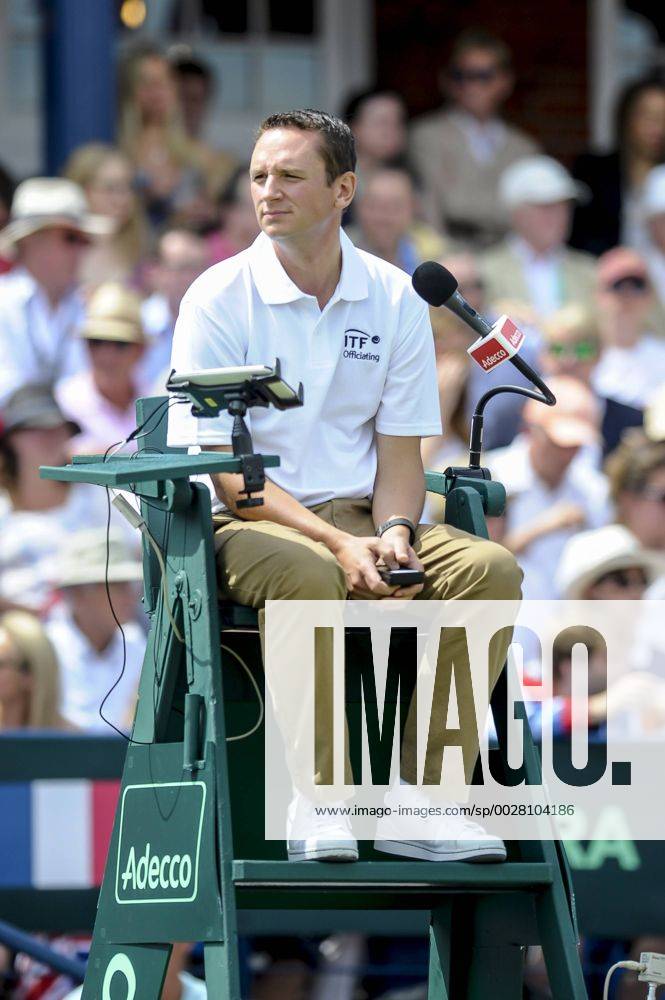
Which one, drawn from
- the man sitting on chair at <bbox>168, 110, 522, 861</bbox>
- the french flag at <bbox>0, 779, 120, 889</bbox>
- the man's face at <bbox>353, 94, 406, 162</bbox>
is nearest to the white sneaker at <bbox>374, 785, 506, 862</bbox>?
the man sitting on chair at <bbox>168, 110, 522, 861</bbox>

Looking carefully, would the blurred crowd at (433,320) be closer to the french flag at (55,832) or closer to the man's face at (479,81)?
the man's face at (479,81)

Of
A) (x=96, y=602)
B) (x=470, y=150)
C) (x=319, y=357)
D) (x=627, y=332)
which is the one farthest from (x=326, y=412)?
(x=470, y=150)

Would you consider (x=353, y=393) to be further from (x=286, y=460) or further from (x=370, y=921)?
(x=370, y=921)

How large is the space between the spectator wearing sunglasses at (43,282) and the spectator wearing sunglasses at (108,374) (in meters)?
0.21

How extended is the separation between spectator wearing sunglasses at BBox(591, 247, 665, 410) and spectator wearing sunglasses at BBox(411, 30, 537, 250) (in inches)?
38.4

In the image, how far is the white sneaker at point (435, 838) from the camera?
4508 millimetres

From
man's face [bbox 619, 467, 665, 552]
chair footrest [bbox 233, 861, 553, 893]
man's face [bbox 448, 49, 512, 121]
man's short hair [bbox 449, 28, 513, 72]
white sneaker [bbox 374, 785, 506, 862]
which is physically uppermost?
man's short hair [bbox 449, 28, 513, 72]

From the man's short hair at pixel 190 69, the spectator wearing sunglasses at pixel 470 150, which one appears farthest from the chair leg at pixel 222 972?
the man's short hair at pixel 190 69

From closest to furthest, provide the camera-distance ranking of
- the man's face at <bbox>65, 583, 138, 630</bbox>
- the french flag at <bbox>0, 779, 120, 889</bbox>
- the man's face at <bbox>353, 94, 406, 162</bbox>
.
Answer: the french flag at <bbox>0, 779, 120, 889</bbox>, the man's face at <bbox>65, 583, 138, 630</bbox>, the man's face at <bbox>353, 94, 406, 162</bbox>

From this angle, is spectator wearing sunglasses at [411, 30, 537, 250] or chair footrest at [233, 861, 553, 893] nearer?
chair footrest at [233, 861, 553, 893]

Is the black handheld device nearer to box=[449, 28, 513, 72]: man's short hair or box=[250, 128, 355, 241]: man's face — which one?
→ box=[250, 128, 355, 241]: man's face

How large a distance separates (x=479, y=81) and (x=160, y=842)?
7.05 metres

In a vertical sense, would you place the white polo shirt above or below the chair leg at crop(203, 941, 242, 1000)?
above

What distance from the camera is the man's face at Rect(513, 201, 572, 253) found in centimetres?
995
